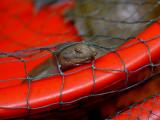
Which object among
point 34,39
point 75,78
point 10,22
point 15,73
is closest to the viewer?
point 75,78

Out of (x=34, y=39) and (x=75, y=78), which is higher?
(x=34, y=39)

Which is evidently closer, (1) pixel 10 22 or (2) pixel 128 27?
(2) pixel 128 27

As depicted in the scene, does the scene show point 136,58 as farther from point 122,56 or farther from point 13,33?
point 13,33

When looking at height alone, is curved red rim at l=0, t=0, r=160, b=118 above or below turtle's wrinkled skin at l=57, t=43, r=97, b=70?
below

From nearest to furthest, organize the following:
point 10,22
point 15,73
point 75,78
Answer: point 75,78, point 15,73, point 10,22

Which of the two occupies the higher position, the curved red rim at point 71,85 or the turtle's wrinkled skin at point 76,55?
the turtle's wrinkled skin at point 76,55

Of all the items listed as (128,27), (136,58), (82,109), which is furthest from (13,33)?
(136,58)

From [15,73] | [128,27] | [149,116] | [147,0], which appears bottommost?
[149,116]
